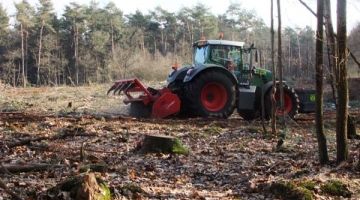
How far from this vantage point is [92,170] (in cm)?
584

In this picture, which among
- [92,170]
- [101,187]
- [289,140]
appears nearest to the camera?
[101,187]

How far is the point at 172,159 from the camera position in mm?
7234

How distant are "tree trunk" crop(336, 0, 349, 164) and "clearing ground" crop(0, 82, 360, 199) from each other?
281 millimetres

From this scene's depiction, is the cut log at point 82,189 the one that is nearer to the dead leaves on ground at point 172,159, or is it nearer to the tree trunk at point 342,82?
the dead leaves on ground at point 172,159

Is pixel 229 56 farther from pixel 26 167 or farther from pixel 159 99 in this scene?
pixel 26 167

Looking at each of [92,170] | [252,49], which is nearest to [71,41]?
[252,49]

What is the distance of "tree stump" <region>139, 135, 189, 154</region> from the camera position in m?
7.62

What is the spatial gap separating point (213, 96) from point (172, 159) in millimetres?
6528

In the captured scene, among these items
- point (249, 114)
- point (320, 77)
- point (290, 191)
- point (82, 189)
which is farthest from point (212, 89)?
point (82, 189)

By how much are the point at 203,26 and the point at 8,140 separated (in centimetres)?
4875

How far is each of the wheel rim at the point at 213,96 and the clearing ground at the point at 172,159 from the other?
1.76 m

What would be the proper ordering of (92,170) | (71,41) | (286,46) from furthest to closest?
(286,46) < (71,41) < (92,170)

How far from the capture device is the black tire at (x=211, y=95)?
1298 cm

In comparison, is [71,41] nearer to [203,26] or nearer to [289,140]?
[203,26]
